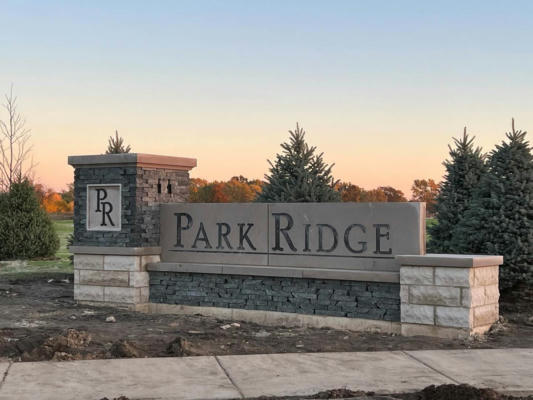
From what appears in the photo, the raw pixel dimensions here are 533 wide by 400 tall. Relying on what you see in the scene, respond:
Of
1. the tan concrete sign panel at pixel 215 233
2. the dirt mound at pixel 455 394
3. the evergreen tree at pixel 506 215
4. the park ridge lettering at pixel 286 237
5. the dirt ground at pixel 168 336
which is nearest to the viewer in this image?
the dirt mound at pixel 455 394

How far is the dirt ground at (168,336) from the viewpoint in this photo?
9141 millimetres

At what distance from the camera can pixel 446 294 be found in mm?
10469

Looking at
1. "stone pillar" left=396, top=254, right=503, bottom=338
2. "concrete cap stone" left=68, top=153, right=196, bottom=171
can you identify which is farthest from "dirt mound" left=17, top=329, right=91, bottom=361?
"stone pillar" left=396, top=254, right=503, bottom=338

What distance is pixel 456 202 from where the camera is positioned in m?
14.8

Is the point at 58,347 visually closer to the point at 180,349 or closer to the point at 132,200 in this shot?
the point at 180,349

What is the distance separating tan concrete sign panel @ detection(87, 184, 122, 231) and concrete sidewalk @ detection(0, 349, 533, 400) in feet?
17.3

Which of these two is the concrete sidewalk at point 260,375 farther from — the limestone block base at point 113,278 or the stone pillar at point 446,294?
the limestone block base at point 113,278

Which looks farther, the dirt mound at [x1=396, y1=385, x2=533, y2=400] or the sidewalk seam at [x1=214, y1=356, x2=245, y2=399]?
the sidewalk seam at [x1=214, y1=356, x2=245, y2=399]

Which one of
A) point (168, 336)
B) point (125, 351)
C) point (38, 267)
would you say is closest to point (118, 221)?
point (168, 336)

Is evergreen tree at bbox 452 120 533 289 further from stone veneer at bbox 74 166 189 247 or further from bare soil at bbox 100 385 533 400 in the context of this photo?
bare soil at bbox 100 385 533 400

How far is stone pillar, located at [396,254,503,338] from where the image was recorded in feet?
34.0

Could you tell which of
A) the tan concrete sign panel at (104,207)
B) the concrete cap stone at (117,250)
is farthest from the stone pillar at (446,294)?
the tan concrete sign panel at (104,207)

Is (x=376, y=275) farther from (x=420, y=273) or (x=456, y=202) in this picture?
(x=456, y=202)

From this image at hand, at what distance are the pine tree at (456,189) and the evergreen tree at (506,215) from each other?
1.01 meters
